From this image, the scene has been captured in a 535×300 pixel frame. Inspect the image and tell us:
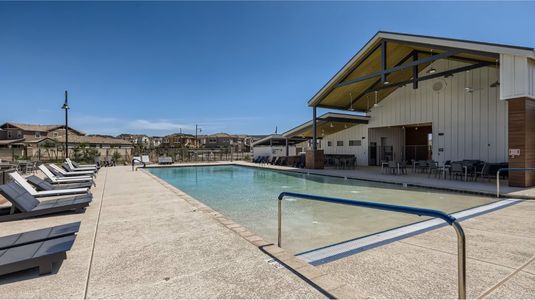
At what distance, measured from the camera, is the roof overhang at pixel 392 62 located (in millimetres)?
9617

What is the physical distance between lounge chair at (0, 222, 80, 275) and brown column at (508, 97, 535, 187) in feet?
39.6

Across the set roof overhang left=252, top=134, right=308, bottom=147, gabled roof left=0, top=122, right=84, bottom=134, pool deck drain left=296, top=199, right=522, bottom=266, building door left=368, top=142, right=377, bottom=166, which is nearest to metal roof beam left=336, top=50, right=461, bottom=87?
building door left=368, top=142, right=377, bottom=166

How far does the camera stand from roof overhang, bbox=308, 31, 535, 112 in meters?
9.62

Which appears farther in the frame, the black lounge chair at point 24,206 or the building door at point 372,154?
the building door at point 372,154

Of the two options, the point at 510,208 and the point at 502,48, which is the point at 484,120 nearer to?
the point at 502,48

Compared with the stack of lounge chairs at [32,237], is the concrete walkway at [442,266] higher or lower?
lower

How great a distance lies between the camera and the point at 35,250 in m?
2.71

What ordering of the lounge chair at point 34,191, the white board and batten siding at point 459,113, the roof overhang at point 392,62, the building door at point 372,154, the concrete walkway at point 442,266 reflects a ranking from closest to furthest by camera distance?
the concrete walkway at point 442,266, the lounge chair at point 34,191, the roof overhang at point 392,62, the white board and batten siding at point 459,113, the building door at point 372,154

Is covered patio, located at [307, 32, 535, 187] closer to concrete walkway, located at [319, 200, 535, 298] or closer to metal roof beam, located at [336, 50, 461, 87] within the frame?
metal roof beam, located at [336, 50, 461, 87]

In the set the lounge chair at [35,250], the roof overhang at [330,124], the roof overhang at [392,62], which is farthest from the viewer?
the roof overhang at [330,124]

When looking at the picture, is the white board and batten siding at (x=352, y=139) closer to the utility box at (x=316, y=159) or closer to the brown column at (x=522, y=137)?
the utility box at (x=316, y=159)

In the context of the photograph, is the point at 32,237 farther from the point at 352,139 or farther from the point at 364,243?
the point at 352,139

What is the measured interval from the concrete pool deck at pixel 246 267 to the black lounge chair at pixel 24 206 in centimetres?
31

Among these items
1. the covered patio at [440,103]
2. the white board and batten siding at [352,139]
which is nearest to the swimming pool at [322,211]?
the covered patio at [440,103]
